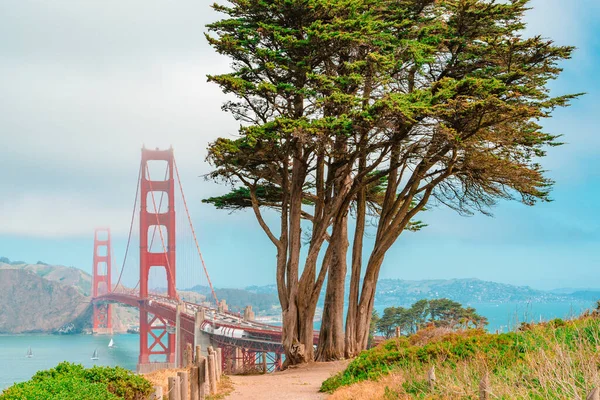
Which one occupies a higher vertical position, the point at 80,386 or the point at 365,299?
the point at 365,299

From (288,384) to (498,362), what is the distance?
536 centimetres

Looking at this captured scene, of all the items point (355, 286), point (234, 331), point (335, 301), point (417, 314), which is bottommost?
point (234, 331)

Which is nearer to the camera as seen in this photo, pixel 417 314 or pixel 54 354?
pixel 417 314

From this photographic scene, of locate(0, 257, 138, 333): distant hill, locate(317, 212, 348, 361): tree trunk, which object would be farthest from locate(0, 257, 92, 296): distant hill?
locate(317, 212, 348, 361): tree trunk

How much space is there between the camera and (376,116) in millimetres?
14586

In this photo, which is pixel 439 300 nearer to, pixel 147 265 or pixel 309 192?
pixel 147 265

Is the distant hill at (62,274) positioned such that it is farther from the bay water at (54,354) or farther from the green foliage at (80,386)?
the green foliage at (80,386)

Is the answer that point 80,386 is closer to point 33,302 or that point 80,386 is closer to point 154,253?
point 154,253

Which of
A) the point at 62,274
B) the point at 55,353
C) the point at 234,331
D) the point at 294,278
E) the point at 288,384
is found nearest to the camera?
the point at 288,384

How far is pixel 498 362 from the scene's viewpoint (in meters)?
9.10

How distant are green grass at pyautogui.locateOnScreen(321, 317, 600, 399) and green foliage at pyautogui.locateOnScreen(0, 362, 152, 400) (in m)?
3.27

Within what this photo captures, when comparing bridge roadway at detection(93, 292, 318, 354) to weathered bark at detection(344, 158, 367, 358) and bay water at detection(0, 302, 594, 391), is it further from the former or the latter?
weathered bark at detection(344, 158, 367, 358)

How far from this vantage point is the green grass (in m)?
7.23

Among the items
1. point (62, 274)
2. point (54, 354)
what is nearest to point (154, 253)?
point (54, 354)
